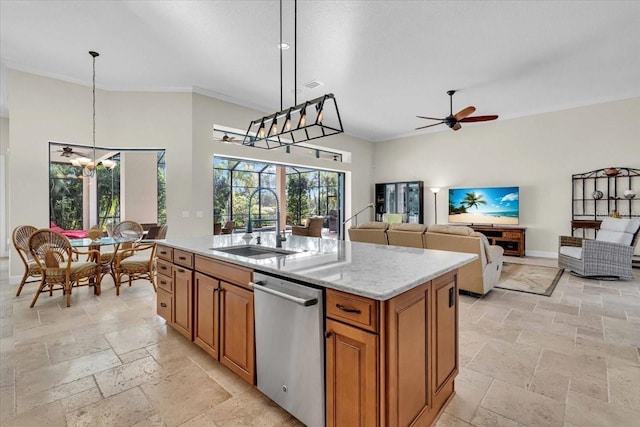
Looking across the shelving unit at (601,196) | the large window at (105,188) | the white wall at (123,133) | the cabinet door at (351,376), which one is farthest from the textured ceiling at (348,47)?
the cabinet door at (351,376)

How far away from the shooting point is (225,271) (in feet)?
7.07

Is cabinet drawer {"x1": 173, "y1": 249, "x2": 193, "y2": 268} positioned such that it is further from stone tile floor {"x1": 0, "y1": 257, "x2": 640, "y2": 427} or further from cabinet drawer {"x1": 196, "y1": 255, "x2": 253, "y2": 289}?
stone tile floor {"x1": 0, "y1": 257, "x2": 640, "y2": 427}

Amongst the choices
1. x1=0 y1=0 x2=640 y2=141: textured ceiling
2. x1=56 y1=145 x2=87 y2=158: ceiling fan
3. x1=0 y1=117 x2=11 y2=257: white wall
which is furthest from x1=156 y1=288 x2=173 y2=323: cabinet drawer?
x1=0 y1=117 x2=11 y2=257: white wall

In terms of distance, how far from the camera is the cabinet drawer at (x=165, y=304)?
2.88m

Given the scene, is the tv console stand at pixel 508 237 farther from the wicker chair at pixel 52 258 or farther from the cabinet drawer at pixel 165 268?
the wicker chair at pixel 52 258

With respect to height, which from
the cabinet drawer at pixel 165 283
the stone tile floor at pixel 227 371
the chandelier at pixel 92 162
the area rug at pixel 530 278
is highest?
the chandelier at pixel 92 162

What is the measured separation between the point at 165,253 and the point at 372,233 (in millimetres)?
2865

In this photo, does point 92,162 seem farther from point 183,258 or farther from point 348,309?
point 348,309

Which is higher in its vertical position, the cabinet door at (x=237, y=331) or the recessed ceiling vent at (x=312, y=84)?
the recessed ceiling vent at (x=312, y=84)

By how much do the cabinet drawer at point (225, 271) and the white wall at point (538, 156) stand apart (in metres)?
7.20

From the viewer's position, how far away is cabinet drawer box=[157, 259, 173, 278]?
2844mm

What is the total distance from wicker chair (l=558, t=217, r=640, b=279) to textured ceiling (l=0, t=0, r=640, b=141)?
8.18ft

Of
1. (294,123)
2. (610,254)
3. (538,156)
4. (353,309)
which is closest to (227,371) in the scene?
(353,309)

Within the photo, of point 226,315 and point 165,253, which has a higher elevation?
point 165,253
